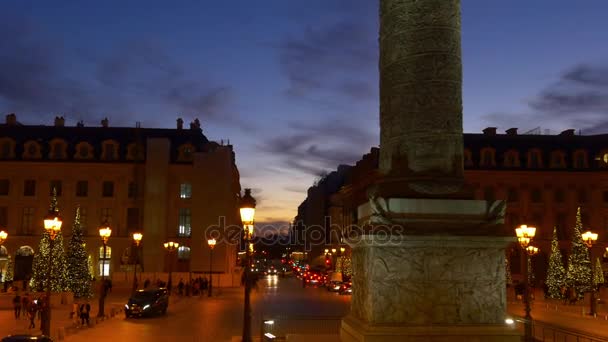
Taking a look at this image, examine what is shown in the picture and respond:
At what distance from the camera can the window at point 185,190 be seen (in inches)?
2739

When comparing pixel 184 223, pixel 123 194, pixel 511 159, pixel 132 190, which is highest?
pixel 511 159

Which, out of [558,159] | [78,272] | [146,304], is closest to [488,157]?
[558,159]

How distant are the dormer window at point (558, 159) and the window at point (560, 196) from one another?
8.65ft

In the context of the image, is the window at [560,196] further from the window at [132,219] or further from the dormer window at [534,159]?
the window at [132,219]

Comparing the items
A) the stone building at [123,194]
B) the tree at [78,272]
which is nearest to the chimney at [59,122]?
the stone building at [123,194]

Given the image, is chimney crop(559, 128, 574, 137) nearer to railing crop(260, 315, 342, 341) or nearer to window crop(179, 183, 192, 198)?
window crop(179, 183, 192, 198)

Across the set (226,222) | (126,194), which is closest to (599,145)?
(226,222)

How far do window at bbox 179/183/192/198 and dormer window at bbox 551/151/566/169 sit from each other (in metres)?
38.1

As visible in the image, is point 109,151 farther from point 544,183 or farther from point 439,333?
point 439,333

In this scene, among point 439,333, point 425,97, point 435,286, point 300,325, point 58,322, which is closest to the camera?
point 439,333

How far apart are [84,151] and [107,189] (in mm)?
4774

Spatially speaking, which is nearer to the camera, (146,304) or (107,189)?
(146,304)

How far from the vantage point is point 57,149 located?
7056cm

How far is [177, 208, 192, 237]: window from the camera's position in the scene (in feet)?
226
